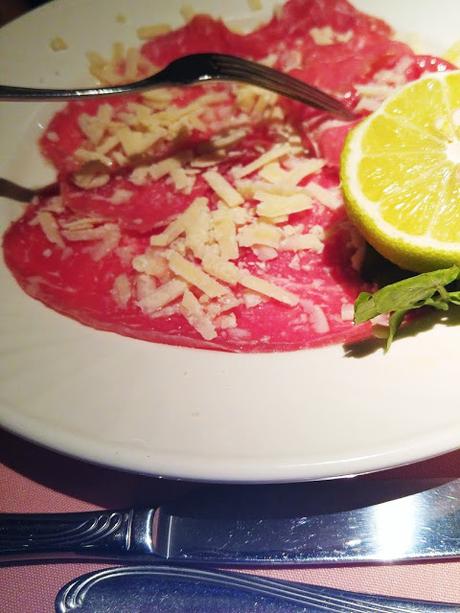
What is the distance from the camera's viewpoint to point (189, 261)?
151 cm

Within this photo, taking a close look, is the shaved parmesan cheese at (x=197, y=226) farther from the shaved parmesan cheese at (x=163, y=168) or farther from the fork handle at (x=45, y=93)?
the fork handle at (x=45, y=93)

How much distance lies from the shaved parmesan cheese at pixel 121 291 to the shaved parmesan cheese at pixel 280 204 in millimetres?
→ 358

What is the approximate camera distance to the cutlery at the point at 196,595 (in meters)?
1.08

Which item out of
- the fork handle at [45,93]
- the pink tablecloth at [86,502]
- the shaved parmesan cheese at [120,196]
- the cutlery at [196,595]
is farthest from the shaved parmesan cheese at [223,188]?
the cutlery at [196,595]

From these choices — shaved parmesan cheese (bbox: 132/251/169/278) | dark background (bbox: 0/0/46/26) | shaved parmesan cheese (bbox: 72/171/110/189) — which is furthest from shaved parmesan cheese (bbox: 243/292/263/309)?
dark background (bbox: 0/0/46/26)

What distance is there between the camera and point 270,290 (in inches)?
56.1

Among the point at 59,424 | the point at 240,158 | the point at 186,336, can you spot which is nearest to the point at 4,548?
the point at 59,424

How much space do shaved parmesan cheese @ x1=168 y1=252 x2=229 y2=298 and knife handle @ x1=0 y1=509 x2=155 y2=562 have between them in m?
0.49

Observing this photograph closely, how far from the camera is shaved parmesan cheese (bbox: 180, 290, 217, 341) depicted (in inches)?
53.6

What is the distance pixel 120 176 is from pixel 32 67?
1.91ft

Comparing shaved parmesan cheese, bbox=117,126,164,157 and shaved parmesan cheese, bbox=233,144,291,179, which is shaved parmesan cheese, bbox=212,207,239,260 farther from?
shaved parmesan cheese, bbox=117,126,164,157

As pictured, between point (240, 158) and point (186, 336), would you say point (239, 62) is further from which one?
point (186, 336)

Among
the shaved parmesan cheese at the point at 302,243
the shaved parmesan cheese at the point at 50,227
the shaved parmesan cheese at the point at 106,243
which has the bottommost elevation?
the shaved parmesan cheese at the point at 302,243

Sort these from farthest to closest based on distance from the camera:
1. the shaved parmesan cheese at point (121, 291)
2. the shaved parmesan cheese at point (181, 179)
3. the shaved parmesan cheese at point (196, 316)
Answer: the shaved parmesan cheese at point (181, 179), the shaved parmesan cheese at point (121, 291), the shaved parmesan cheese at point (196, 316)
